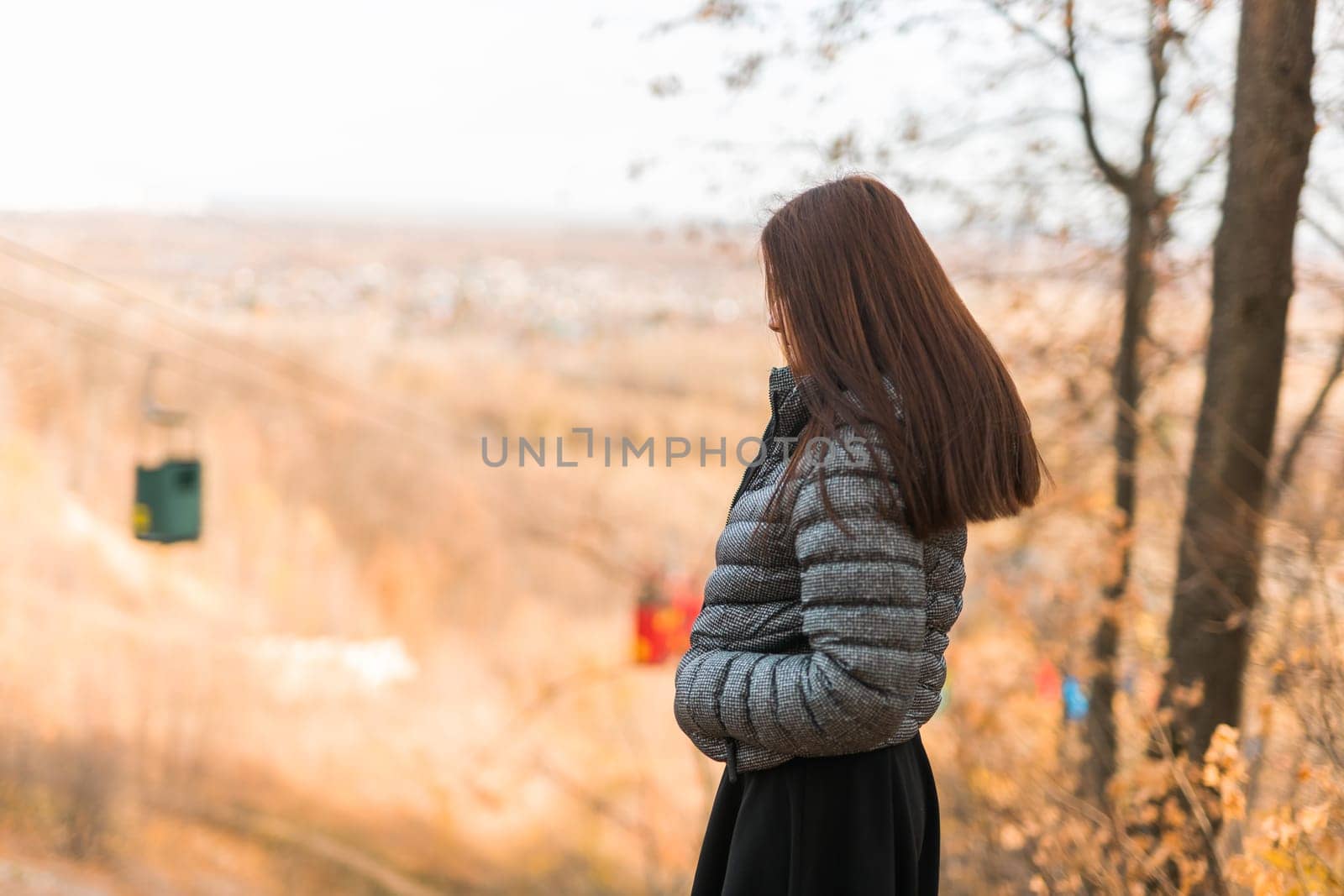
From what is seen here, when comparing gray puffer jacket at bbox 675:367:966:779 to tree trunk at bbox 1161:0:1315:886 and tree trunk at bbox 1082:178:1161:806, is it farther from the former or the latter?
tree trunk at bbox 1082:178:1161:806

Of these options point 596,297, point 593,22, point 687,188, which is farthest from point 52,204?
point 593,22

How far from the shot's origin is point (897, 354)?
3.48ft

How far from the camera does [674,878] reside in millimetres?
7238

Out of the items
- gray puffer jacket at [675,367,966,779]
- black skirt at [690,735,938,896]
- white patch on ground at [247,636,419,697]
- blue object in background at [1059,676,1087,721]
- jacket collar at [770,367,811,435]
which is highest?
jacket collar at [770,367,811,435]

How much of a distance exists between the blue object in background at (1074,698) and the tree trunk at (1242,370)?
95 centimetres

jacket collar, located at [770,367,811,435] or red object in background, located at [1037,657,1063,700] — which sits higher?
jacket collar, located at [770,367,811,435]

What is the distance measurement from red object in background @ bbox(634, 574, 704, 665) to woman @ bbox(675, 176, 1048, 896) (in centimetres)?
522

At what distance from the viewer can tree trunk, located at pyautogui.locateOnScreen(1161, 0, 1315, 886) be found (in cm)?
229

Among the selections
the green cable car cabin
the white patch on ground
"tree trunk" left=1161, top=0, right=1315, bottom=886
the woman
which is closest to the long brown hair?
the woman

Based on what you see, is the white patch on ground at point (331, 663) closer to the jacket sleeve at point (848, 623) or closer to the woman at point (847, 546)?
the woman at point (847, 546)

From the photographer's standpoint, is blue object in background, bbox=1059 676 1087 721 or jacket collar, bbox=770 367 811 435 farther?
blue object in background, bbox=1059 676 1087 721

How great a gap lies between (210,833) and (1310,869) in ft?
25.0

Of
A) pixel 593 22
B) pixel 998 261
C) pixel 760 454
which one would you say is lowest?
pixel 760 454

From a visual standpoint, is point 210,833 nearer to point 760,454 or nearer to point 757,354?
point 757,354
